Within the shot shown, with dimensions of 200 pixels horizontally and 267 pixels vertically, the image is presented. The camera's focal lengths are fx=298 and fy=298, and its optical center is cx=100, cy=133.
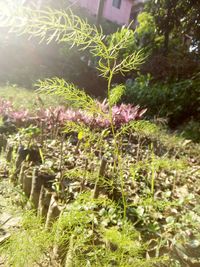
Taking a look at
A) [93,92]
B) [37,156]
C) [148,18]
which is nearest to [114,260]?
[37,156]

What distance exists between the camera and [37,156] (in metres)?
3.49

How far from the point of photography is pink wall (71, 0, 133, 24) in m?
23.3

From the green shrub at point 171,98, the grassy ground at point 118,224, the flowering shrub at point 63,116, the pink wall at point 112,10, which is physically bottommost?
the grassy ground at point 118,224

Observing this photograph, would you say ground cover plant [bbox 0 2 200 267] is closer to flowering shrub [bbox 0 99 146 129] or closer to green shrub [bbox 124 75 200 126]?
flowering shrub [bbox 0 99 146 129]

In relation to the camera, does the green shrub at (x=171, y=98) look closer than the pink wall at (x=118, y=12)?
Yes

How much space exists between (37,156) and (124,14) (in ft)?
81.5

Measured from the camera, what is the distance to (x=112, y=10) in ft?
81.3

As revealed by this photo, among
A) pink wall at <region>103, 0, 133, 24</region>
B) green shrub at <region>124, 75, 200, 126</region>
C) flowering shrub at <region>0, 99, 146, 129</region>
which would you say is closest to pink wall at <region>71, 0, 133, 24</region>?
pink wall at <region>103, 0, 133, 24</region>

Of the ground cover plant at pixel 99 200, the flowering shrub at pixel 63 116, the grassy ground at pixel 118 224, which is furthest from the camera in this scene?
the flowering shrub at pixel 63 116

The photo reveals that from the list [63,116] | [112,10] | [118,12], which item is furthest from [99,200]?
[118,12]

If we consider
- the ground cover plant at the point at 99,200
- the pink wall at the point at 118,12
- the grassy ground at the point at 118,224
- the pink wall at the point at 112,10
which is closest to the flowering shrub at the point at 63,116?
the ground cover plant at the point at 99,200

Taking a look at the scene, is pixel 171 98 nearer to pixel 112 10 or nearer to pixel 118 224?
pixel 118 224

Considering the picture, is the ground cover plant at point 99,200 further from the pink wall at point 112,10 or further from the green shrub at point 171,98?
the pink wall at point 112,10

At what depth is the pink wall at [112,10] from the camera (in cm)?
2334
